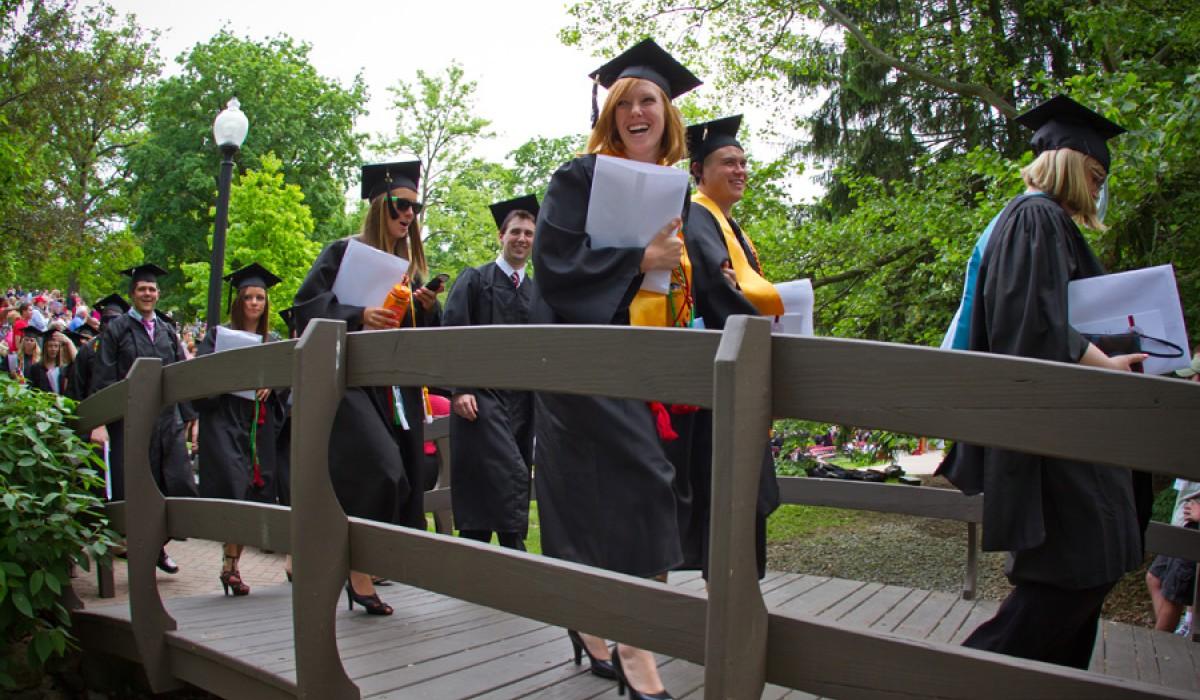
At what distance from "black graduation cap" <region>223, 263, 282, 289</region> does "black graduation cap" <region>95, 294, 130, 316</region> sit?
134 inches

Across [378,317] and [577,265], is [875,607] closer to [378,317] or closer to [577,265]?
[577,265]

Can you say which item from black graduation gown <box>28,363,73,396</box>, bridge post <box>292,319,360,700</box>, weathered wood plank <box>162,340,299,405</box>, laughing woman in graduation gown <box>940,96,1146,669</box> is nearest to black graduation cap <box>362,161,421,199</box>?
weathered wood plank <box>162,340,299,405</box>

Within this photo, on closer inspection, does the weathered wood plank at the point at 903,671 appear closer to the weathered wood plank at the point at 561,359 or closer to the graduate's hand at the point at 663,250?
the weathered wood plank at the point at 561,359

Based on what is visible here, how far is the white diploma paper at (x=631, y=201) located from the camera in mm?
3105

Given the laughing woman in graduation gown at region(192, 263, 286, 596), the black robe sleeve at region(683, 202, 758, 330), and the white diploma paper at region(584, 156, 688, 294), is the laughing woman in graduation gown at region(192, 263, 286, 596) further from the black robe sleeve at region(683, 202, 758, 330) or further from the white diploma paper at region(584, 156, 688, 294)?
the white diploma paper at region(584, 156, 688, 294)

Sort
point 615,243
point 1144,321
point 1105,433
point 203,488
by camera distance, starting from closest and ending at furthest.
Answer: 1. point 1105,433
2. point 1144,321
3. point 615,243
4. point 203,488

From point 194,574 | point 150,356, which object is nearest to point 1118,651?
A: point 194,574

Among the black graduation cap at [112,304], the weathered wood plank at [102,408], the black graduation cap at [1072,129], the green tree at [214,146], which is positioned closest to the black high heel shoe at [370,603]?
the weathered wood plank at [102,408]

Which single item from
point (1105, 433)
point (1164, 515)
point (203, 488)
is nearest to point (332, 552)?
point (1105, 433)

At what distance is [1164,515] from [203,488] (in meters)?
7.11

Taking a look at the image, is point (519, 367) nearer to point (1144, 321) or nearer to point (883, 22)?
point (1144, 321)

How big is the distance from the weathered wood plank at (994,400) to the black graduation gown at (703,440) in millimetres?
984

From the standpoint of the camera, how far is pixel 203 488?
246 inches

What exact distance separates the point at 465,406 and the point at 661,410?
2043 millimetres
